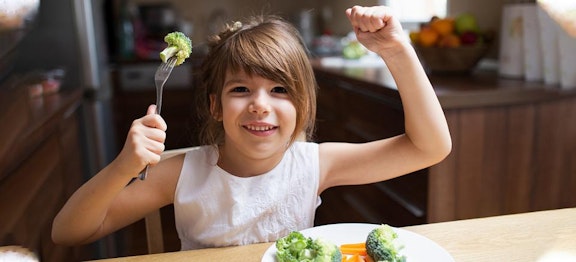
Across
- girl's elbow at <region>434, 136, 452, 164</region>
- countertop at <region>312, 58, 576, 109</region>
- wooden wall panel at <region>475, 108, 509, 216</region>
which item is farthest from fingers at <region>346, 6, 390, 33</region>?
wooden wall panel at <region>475, 108, 509, 216</region>

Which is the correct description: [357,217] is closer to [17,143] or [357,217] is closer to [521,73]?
[521,73]

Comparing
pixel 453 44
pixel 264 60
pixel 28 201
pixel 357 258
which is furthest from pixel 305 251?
pixel 453 44

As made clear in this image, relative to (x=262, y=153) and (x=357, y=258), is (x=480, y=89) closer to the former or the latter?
(x=262, y=153)

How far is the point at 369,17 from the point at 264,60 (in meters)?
0.20

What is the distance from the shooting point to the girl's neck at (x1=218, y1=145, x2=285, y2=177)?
1.00 meters

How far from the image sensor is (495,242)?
738 millimetres

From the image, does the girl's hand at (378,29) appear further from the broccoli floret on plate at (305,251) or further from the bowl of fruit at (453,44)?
the bowl of fruit at (453,44)

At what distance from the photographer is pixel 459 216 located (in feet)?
4.89

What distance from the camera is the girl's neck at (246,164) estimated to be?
39.3 inches

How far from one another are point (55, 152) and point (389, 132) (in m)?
Result: 1.02

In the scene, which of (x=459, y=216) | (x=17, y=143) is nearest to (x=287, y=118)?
(x=17, y=143)

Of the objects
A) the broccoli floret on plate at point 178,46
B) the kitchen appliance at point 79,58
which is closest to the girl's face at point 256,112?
the broccoli floret on plate at point 178,46

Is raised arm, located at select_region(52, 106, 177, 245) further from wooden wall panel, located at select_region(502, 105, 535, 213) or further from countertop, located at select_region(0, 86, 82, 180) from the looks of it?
wooden wall panel, located at select_region(502, 105, 535, 213)

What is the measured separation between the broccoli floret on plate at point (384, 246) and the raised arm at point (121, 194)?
12.4 inches
